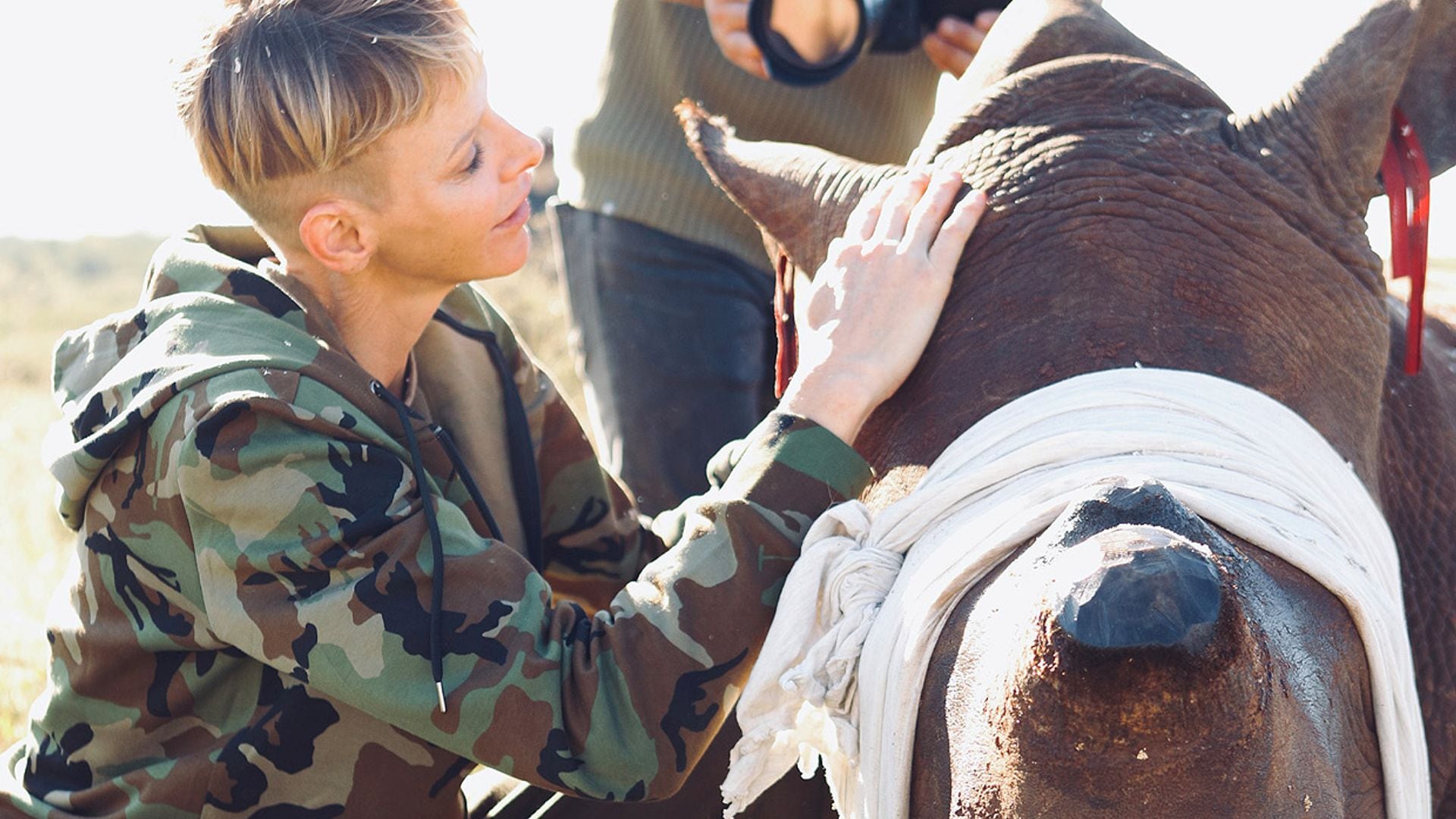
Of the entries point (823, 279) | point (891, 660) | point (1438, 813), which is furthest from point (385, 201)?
point (1438, 813)

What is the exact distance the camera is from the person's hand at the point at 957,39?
3.01 m

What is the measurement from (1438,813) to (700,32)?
2.26 m

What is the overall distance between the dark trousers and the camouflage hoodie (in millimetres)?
958

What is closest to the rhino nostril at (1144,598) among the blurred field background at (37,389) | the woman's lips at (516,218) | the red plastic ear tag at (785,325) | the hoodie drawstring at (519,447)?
the red plastic ear tag at (785,325)

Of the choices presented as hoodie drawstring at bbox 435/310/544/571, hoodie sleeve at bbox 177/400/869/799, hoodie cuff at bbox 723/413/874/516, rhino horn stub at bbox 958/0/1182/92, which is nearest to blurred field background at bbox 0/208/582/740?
hoodie drawstring at bbox 435/310/544/571

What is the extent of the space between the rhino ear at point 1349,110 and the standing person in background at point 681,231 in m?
1.52

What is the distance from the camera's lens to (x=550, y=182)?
51.8 ft

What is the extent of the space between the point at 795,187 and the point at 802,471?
1.63ft

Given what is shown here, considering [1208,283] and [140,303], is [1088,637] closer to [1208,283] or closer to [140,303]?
[1208,283]

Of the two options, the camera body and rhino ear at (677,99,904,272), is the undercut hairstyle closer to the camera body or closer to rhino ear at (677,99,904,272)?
rhino ear at (677,99,904,272)

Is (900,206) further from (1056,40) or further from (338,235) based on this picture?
(338,235)

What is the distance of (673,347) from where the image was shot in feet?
11.6

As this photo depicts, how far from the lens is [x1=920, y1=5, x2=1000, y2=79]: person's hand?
119 inches

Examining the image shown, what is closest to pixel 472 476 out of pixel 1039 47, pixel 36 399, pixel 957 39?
pixel 1039 47
